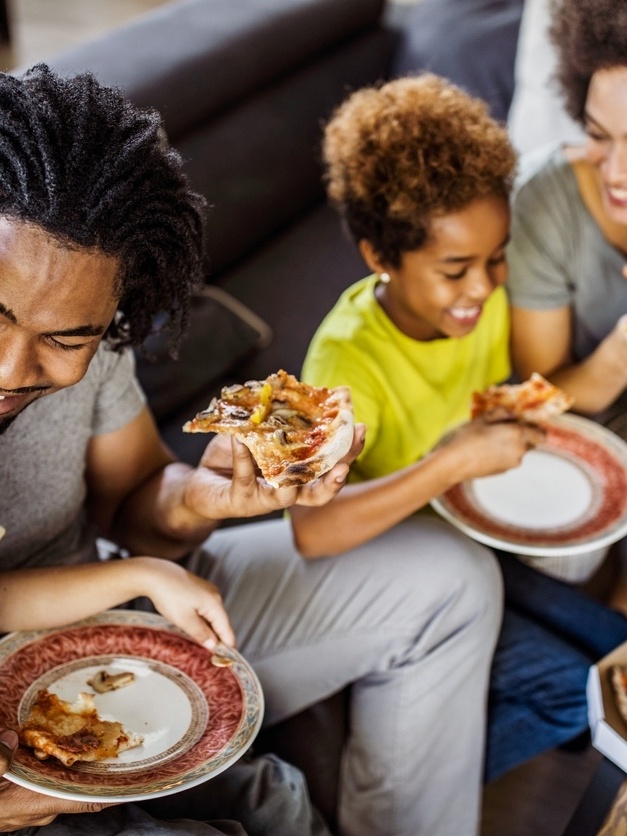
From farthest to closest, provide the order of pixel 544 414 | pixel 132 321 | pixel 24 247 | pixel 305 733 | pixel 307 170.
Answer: pixel 307 170, pixel 544 414, pixel 305 733, pixel 132 321, pixel 24 247

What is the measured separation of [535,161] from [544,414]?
0.53m

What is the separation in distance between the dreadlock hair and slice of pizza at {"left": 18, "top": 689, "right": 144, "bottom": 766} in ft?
1.56

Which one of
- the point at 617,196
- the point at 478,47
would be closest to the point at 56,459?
the point at 617,196

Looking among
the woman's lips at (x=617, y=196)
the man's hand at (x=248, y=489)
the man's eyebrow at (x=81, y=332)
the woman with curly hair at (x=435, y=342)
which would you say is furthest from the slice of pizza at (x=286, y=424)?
the woman's lips at (x=617, y=196)

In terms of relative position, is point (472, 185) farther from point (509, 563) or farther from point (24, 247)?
point (24, 247)

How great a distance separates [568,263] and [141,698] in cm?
114

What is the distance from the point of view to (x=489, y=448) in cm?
154

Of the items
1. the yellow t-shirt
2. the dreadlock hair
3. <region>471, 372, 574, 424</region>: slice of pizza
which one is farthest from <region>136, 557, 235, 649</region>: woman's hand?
<region>471, 372, 574, 424</region>: slice of pizza

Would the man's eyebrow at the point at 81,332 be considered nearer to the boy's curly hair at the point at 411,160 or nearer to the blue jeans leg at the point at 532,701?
the boy's curly hair at the point at 411,160

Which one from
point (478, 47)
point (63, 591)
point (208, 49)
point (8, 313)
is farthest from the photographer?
Answer: point (478, 47)

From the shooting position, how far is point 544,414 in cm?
168

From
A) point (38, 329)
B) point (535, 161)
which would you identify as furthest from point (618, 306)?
Answer: point (38, 329)

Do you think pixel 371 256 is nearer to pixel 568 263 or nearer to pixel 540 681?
pixel 568 263

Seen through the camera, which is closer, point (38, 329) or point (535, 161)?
point (38, 329)
